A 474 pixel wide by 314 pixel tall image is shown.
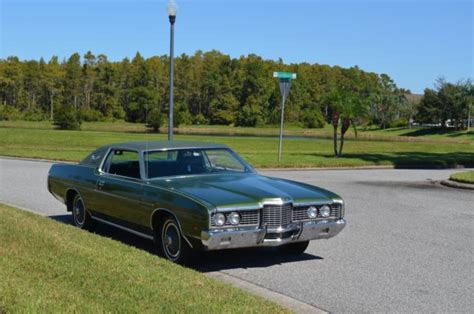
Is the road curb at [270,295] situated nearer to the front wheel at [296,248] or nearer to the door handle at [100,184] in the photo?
the front wheel at [296,248]

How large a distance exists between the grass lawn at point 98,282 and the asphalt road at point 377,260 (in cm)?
86

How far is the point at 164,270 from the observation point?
20.1ft

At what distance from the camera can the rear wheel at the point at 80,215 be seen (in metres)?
8.90

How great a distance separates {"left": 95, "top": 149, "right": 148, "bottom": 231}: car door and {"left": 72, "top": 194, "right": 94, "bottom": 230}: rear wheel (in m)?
0.46

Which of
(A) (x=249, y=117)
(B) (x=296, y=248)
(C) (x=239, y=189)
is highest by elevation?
(C) (x=239, y=189)

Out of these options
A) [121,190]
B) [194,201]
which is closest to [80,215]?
[121,190]

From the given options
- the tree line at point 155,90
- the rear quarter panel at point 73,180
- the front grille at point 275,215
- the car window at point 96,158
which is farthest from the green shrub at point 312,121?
the front grille at point 275,215

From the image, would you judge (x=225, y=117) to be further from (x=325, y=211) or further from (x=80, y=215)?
(x=325, y=211)

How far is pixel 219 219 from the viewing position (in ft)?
21.2

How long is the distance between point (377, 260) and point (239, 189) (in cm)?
193

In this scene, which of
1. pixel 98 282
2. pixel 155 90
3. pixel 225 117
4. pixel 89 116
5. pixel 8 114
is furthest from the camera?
pixel 225 117

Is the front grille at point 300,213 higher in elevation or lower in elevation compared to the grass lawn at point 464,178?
higher

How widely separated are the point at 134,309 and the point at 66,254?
7.03 ft

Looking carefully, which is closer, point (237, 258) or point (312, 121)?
point (237, 258)
